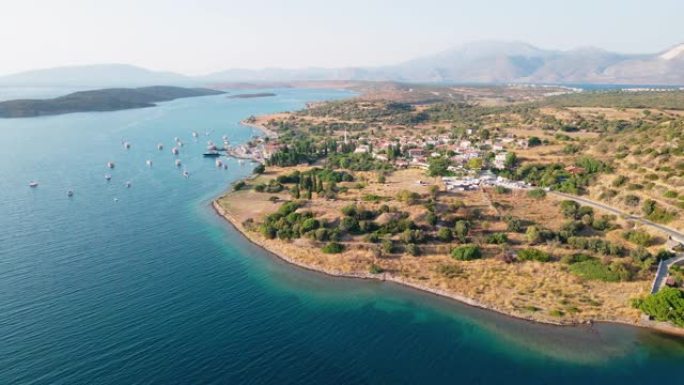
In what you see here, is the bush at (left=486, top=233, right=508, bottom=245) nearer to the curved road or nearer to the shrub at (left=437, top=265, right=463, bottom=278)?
the shrub at (left=437, top=265, right=463, bottom=278)

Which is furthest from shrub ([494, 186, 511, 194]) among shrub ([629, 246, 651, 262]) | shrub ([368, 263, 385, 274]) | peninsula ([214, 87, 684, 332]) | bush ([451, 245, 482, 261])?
shrub ([368, 263, 385, 274])

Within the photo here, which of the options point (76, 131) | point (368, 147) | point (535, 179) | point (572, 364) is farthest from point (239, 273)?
point (76, 131)

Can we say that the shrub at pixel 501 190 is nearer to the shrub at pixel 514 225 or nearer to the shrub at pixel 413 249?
the shrub at pixel 514 225

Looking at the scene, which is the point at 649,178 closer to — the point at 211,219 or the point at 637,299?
the point at 637,299

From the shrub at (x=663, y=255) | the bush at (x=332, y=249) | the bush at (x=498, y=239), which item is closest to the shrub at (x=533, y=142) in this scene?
the bush at (x=498, y=239)

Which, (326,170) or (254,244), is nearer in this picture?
(254,244)

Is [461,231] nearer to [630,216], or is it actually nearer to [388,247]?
[388,247]

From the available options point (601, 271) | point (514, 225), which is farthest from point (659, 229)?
point (514, 225)
